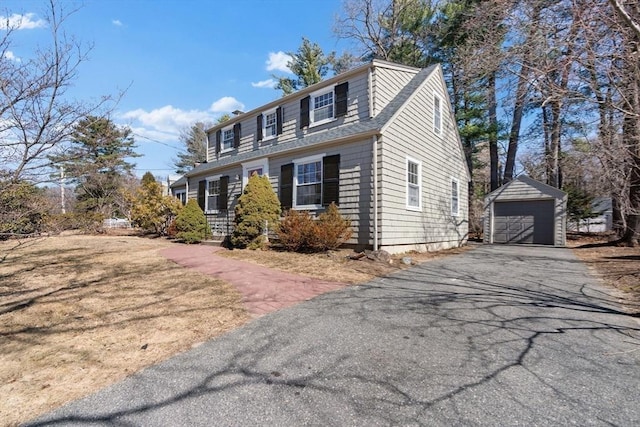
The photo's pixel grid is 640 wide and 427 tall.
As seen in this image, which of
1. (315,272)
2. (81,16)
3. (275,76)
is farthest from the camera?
(275,76)

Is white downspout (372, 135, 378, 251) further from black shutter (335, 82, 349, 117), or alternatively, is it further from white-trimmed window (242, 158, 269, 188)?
white-trimmed window (242, 158, 269, 188)

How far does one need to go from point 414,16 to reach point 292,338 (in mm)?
22632

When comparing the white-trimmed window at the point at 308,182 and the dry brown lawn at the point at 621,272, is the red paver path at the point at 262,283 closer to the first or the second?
the white-trimmed window at the point at 308,182

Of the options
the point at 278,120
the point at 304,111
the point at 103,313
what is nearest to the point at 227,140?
the point at 278,120

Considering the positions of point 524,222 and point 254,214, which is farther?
point 524,222

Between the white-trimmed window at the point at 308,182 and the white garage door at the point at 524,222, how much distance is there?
10.7m

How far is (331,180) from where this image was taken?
32.1ft

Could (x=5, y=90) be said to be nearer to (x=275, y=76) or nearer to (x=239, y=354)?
(x=239, y=354)

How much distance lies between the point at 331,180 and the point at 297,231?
6.56ft

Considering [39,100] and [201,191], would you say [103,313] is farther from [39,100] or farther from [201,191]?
[201,191]

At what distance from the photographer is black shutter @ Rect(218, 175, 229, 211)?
13789 millimetres

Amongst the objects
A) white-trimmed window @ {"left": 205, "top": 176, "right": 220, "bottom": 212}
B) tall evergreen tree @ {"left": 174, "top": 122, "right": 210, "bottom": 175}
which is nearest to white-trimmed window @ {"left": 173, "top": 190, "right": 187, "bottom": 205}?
white-trimmed window @ {"left": 205, "top": 176, "right": 220, "bottom": 212}

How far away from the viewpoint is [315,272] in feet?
22.5

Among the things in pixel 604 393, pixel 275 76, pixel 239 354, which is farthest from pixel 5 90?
pixel 275 76
